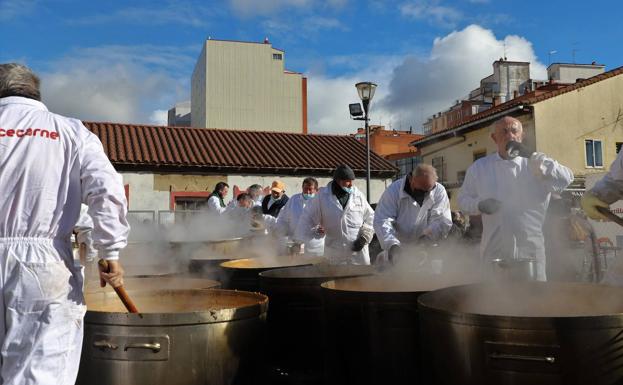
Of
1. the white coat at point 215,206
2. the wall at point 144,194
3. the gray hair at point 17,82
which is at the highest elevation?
the wall at point 144,194

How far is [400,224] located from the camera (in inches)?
193

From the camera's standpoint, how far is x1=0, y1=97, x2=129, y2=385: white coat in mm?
2318

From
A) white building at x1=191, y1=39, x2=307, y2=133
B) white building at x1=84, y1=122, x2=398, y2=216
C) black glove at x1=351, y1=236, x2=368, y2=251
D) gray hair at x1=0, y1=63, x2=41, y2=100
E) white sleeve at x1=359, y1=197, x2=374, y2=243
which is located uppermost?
white building at x1=191, y1=39, x2=307, y2=133

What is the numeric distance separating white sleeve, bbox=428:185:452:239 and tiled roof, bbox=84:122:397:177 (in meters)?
12.5

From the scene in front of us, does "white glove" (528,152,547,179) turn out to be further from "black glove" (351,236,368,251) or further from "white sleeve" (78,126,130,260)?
"white sleeve" (78,126,130,260)

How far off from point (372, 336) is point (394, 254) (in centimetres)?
126

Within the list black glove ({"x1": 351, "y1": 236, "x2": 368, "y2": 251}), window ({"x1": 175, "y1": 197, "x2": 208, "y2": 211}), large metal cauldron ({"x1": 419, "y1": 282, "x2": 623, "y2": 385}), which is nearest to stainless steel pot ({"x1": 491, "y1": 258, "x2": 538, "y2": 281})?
large metal cauldron ({"x1": 419, "y1": 282, "x2": 623, "y2": 385})

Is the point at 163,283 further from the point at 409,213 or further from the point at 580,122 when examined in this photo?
the point at 580,122

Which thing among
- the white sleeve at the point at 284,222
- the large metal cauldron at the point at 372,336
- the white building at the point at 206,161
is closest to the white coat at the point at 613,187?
the large metal cauldron at the point at 372,336

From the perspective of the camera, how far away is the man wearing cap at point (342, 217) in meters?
5.68

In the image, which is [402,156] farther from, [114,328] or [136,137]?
[114,328]

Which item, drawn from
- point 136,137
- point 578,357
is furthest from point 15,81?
point 136,137

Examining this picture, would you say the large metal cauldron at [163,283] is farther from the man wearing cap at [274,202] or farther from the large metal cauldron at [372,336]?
the man wearing cap at [274,202]

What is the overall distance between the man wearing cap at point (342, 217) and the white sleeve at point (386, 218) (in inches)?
26.8
